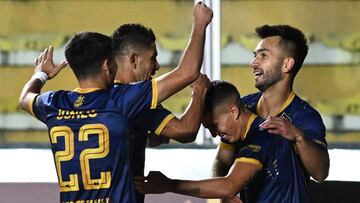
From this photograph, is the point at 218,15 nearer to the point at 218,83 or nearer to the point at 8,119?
the point at 8,119

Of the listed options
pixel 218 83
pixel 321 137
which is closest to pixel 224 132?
pixel 218 83

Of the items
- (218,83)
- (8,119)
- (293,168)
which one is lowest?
(8,119)

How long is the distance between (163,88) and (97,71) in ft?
Result: 0.74

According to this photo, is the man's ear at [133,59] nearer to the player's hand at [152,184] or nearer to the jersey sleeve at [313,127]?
the player's hand at [152,184]

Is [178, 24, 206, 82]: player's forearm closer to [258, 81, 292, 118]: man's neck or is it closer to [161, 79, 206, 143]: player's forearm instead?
[161, 79, 206, 143]: player's forearm

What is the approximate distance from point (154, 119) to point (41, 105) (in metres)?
0.38

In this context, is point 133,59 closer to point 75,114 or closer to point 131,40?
point 131,40

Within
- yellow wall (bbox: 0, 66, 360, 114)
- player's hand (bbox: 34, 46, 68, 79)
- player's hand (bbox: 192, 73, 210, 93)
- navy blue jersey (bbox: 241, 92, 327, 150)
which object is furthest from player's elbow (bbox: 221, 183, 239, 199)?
yellow wall (bbox: 0, 66, 360, 114)

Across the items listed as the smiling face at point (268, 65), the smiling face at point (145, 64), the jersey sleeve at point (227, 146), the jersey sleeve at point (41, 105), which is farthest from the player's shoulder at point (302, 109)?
the jersey sleeve at point (41, 105)

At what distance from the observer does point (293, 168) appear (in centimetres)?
328

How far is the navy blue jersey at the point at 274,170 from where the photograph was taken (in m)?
3.22

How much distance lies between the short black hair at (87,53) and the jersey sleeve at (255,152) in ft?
1.80

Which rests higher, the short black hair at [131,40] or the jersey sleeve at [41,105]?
the short black hair at [131,40]

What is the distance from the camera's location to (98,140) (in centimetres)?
305
